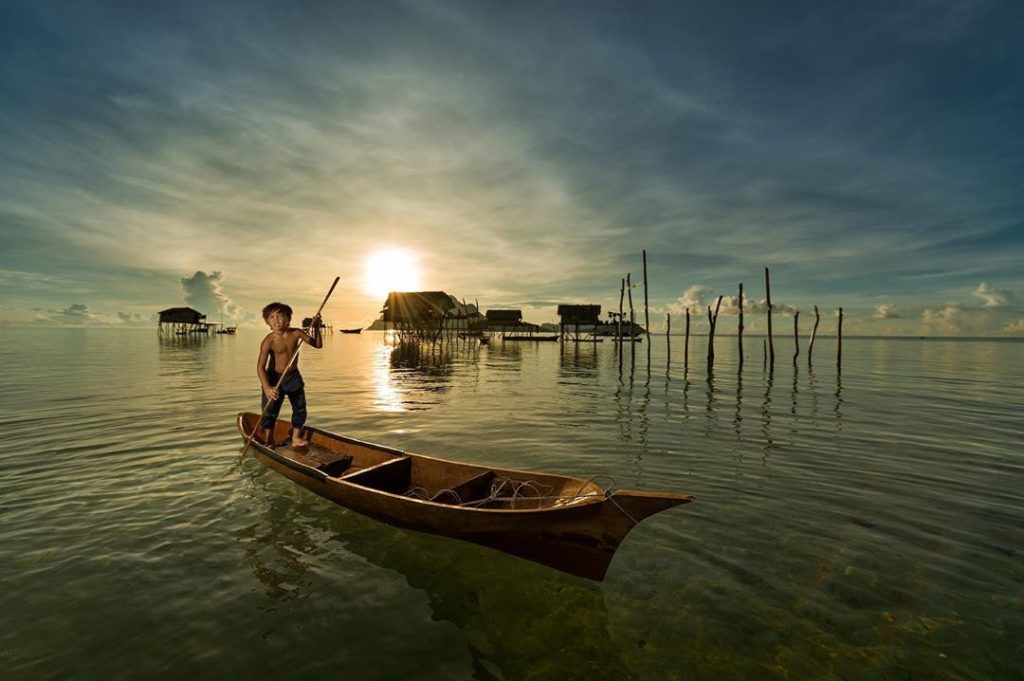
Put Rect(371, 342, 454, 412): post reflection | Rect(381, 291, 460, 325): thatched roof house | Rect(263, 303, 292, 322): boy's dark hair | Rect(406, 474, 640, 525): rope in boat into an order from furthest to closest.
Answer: Rect(381, 291, 460, 325): thatched roof house
Rect(371, 342, 454, 412): post reflection
Rect(263, 303, 292, 322): boy's dark hair
Rect(406, 474, 640, 525): rope in boat

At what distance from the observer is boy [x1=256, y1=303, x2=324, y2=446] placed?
769cm

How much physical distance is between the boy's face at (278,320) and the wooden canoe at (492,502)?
203cm

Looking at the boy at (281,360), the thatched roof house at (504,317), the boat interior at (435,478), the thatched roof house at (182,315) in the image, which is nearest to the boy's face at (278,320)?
the boy at (281,360)

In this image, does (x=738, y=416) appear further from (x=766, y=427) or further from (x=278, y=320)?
(x=278, y=320)

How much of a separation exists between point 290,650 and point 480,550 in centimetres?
222

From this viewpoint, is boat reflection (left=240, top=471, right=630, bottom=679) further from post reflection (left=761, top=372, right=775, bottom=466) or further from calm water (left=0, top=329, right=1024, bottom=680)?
post reflection (left=761, top=372, right=775, bottom=466)

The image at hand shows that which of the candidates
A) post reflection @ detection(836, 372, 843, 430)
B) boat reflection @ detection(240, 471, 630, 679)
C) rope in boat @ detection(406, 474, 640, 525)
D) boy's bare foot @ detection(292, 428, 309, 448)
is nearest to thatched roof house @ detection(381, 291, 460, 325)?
post reflection @ detection(836, 372, 843, 430)

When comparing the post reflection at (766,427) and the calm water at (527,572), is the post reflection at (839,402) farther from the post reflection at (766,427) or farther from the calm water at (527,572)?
the calm water at (527,572)

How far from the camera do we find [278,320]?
7.75 m

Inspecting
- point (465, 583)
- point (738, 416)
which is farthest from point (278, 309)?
point (738, 416)

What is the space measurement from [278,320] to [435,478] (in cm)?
392

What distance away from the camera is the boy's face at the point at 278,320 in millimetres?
7688

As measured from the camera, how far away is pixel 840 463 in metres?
8.97

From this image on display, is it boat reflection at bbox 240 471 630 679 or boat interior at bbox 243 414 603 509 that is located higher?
boat interior at bbox 243 414 603 509
